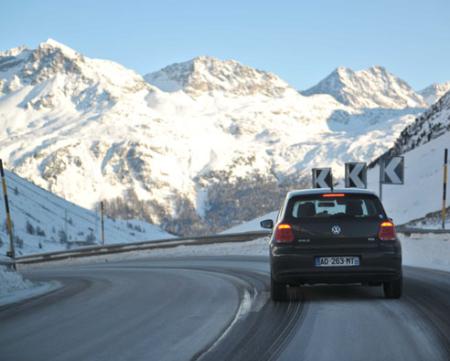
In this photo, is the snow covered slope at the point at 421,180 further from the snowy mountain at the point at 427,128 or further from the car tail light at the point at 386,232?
the car tail light at the point at 386,232

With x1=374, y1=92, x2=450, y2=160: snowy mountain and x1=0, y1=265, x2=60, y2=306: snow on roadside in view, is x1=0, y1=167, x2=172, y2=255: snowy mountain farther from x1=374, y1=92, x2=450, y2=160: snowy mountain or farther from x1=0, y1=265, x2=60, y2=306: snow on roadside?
x1=0, y1=265, x2=60, y2=306: snow on roadside

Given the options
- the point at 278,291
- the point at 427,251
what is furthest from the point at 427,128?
the point at 278,291

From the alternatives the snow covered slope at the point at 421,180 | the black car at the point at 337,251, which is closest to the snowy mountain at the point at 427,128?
the snow covered slope at the point at 421,180

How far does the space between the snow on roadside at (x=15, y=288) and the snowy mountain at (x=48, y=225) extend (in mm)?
28852

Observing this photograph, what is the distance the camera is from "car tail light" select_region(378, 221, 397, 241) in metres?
9.68

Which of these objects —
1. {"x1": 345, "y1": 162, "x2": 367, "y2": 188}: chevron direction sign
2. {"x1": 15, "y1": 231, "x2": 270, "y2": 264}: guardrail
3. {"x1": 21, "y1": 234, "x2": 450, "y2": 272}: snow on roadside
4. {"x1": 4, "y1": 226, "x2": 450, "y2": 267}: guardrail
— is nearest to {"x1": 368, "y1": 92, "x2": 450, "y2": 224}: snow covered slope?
{"x1": 4, "y1": 226, "x2": 450, "y2": 267}: guardrail

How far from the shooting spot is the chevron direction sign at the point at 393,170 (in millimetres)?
17625

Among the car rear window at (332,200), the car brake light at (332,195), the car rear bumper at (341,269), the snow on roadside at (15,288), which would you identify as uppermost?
the car brake light at (332,195)

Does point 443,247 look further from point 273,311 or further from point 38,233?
point 38,233

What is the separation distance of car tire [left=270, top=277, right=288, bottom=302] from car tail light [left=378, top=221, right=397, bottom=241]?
4.91 ft

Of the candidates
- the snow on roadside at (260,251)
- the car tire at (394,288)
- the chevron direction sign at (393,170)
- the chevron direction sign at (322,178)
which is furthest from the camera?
the chevron direction sign at (322,178)

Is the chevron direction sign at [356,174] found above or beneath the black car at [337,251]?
above

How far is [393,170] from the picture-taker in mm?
17703

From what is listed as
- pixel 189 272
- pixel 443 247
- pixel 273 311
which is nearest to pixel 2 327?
pixel 273 311
